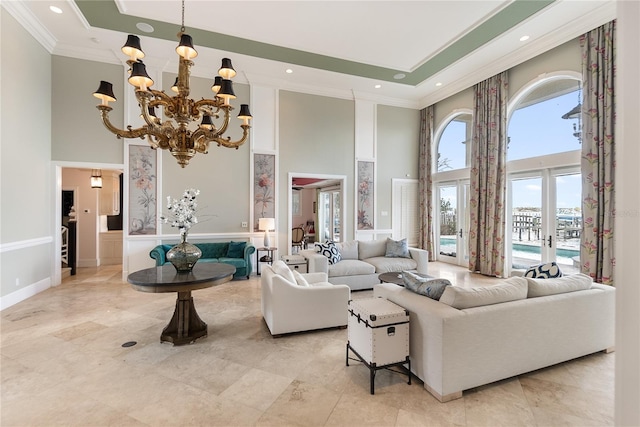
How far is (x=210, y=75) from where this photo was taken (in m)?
6.44

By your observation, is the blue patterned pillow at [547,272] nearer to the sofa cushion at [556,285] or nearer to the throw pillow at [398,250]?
the sofa cushion at [556,285]

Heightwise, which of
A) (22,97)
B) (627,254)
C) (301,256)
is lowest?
(301,256)

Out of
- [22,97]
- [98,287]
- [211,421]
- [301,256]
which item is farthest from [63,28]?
[211,421]

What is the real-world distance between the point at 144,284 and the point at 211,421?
1.46m

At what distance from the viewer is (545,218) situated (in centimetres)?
555

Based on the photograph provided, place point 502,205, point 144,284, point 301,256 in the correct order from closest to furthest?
1. point 144,284
2. point 301,256
3. point 502,205

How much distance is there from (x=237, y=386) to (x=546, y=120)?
6.64 metres

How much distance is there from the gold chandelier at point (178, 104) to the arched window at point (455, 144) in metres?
5.76

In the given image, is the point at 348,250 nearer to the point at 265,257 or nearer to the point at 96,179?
the point at 265,257

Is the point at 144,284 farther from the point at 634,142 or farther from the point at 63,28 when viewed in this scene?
the point at 63,28

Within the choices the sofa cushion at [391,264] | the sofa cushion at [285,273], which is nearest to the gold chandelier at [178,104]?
the sofa cushion at [285,273]

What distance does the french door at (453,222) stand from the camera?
7.41 m

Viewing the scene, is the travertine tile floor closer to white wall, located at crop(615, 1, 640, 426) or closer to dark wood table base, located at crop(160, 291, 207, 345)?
dark wood table base, located at crop(160, 291, 207, 345)

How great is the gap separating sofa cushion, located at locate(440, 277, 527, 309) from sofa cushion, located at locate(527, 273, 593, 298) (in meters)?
0.11
